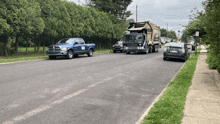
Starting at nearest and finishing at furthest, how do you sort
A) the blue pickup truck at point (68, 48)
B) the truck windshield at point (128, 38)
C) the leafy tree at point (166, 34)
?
1. the blue pickup truck at point (68, 48)
2. the truck windshield at point (128, 38)
3. the leafy tree at point (166, 34)

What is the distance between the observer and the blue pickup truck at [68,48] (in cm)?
1847

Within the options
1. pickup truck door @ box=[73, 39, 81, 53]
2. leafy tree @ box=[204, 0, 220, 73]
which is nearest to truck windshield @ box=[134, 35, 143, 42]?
pickup truck door @ box=[73, 39, 81, 53]

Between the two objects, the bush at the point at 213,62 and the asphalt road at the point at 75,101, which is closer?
the asphalt road at the point at 75,101

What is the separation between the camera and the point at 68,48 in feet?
62.0

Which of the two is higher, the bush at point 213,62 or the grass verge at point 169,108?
the bush at point 213,62

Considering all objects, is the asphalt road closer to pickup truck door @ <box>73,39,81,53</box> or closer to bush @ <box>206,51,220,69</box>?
bush @ <box>206,51,220,69</box>

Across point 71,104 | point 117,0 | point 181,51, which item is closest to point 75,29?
point 181,51

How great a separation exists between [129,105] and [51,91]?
8.81 feet

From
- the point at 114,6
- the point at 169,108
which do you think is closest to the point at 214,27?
the point at 169,108

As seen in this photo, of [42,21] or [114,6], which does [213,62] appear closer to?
[42,21]

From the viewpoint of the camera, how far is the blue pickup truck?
1847 centimetres

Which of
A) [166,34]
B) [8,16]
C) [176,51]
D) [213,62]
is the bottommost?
[213,62]

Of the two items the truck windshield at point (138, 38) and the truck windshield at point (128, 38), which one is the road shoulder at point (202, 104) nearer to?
the truck windshield at point (138, 38)

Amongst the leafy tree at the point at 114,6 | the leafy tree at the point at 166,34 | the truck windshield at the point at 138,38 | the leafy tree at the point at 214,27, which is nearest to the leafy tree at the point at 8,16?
the truck windshield at the point at 138,38
